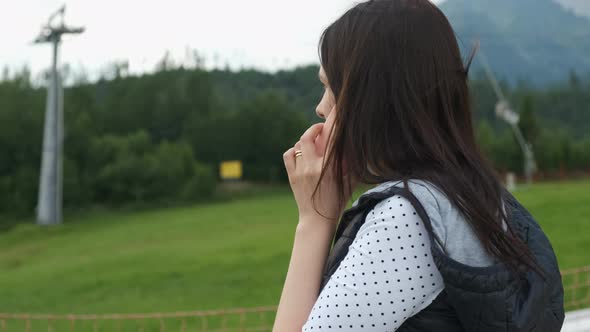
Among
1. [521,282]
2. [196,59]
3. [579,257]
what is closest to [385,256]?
[521,282]

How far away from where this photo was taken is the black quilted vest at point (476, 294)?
89 centimetres

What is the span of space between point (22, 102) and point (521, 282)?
4142 centimetres

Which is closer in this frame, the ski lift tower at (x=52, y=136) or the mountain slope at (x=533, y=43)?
the ski lift tower at (x=52, y=136)

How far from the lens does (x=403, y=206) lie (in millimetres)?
921

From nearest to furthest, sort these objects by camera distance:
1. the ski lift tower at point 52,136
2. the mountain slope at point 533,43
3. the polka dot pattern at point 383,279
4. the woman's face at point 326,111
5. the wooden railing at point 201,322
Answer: the polka dot pattern at point 383,279 < the woman's face at point 326,111 < the wooden railing at point 201,322 < the ski lift tower at point 52,136 < the mountain slope at point 533,43

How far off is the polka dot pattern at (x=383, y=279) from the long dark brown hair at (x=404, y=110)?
0.09 metres

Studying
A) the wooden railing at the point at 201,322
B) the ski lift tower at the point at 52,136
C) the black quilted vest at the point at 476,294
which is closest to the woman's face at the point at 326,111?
the black quilted vest at the point at 476,294

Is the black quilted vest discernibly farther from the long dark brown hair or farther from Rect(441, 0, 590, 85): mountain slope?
Rect(441, 0, 590, 85): mountain slope

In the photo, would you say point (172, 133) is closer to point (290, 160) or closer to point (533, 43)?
point (290, 160)

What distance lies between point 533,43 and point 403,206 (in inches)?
7038

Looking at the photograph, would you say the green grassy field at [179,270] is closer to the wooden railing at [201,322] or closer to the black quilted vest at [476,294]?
the wooden railing at [201,322]

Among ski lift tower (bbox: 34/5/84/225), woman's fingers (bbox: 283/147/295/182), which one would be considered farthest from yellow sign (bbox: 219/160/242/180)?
woman's fingers (bbox: 283/147/295/182)

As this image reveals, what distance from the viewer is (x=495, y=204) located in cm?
101

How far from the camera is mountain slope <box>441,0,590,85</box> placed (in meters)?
150
